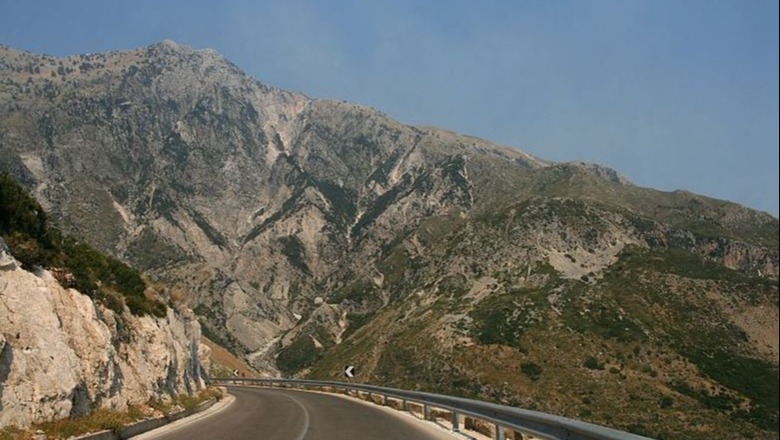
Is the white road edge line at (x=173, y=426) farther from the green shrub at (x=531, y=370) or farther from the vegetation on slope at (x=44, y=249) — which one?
the green shrub at (x=531, y=370)

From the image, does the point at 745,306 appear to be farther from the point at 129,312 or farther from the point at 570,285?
the point at 129,312

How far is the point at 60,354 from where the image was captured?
1631cm

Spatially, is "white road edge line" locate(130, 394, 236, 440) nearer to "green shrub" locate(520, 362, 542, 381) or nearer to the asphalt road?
the asphalt road

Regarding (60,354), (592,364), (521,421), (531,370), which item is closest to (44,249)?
(60,354)

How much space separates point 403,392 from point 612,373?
90.5m

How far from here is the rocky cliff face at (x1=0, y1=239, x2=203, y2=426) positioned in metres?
14.5

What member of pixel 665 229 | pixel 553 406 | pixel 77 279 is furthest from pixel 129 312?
pixel 665 229

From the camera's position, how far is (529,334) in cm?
12712

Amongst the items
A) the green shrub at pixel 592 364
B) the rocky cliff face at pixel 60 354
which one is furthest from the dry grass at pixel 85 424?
the green shrub at pixel 592 364

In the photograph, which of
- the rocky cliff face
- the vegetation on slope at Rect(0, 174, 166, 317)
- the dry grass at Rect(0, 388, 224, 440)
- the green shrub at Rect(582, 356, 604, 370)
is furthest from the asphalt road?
the green shrub at Rect(582, 356, 604, 370)

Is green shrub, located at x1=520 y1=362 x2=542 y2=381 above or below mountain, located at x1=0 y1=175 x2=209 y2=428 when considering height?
below

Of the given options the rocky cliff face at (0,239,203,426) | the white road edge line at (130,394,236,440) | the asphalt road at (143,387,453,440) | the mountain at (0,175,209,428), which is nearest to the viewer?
the rocky cliff face at (0,239,203,426)

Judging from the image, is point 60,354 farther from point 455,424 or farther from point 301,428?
point 455,424

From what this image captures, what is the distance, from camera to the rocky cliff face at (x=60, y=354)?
1451 cm
